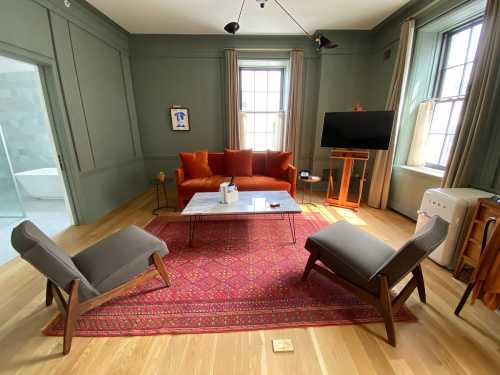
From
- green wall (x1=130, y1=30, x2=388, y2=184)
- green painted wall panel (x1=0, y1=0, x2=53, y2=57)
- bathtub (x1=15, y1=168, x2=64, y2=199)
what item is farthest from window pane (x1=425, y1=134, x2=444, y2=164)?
bathtub (x1=15, y1=168, x2=64, y2=199)

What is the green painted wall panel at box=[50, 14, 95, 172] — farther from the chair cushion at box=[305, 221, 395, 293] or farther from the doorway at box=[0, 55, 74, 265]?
the chair cushion at box=[305, 221, 395, 293]

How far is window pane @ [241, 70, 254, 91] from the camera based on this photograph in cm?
420

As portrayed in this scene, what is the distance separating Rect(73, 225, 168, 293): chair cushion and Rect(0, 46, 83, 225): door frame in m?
1.54

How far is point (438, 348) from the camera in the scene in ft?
4.22

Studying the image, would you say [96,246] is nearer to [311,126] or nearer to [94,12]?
[94,12]

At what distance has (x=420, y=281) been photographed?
4.98ft

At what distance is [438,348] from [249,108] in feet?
13.7

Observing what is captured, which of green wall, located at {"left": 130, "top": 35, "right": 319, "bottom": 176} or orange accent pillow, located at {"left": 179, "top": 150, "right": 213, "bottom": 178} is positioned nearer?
orange accent pillow, located at {"left": 179, "top": 150, "right": 213, "bottom": 178}

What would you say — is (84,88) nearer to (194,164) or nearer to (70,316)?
(194,164)

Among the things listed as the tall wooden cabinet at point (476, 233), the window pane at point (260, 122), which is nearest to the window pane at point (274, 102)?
the window pane at point (260, 122)

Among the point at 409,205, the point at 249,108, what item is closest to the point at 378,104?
the point at 409,205

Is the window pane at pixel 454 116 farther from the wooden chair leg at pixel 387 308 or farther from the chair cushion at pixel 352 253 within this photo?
the wooden chair leg at pixel 387 308

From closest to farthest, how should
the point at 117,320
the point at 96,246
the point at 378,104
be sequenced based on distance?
the point at 117,320
the point at 96,246
the point at 378,104

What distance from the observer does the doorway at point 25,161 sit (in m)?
2.89
